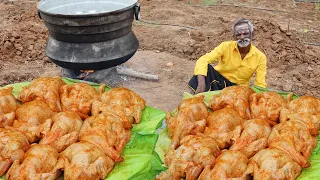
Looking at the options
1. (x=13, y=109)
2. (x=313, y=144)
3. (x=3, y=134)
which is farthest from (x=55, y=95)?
(x=313, y=144)

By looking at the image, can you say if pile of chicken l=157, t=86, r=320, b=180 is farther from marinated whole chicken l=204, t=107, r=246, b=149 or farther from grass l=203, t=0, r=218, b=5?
grass l=203, t=0, r=218, b=5

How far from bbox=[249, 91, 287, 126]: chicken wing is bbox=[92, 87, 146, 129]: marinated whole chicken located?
1365 mm

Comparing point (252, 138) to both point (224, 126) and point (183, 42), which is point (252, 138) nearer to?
point (224, 126)

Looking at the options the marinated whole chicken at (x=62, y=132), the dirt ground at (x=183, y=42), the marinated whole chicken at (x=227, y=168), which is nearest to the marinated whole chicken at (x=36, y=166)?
the marinated whole chicken at (x=62, y=132)

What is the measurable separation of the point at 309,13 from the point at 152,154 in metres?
8.87

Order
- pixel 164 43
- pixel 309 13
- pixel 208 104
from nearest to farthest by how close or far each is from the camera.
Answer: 1. pixel 208 104
2. pixel 164 43
3. pixel 309 13

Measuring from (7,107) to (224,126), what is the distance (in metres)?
2.50

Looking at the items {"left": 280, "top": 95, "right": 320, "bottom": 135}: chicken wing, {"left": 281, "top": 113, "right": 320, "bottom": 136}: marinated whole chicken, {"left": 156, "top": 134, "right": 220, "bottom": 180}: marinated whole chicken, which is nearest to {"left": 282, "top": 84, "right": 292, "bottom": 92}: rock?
{"left": 280, "top": 95, "right": 320, "bottom": 135}: chicken wing

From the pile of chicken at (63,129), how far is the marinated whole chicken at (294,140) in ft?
5.20

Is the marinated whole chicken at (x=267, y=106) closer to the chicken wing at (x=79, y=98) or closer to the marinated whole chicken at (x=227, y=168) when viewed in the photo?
the marinated whole chicken at (x=227, y=168)

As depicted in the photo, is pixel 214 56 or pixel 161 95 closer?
pixel 214 56

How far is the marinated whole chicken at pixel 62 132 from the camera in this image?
3.93 m

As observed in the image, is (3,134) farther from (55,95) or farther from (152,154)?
(152,154)

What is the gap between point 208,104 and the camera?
4.83 meters
